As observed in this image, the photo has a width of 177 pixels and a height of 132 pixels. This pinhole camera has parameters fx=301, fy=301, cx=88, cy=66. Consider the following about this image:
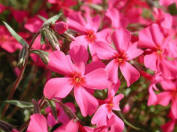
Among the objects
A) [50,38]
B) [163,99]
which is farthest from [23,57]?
[163,99]

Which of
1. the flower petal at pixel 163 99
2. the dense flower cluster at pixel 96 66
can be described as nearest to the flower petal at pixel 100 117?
the dense flower cluster at pixel 96 66

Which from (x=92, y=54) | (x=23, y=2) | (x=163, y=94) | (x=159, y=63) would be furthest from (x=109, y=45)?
(x=23, y=2)

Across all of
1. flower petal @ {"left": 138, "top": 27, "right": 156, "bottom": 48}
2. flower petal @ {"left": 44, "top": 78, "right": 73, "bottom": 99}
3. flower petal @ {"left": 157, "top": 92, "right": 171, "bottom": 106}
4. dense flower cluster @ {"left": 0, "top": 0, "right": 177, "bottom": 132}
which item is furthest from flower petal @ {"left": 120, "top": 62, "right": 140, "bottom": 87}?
flower petal @ {"left": 157, "top": 92, "right": 171, "bottom": 106}

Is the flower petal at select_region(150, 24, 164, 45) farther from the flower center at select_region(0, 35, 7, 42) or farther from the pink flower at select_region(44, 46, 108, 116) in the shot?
the flower center at select_region(0, 35, 7, 42)

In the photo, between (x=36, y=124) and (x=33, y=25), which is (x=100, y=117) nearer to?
(x=36, y=124)

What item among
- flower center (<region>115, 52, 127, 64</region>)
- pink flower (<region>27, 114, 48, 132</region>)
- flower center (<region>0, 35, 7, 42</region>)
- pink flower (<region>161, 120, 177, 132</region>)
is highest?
flower center (<region>0, 35, 7, 42</region>)

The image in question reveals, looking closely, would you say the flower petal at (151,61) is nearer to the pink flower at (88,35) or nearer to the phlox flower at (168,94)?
the pink flower at (88,35)

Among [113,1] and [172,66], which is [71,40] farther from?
[113,1]
